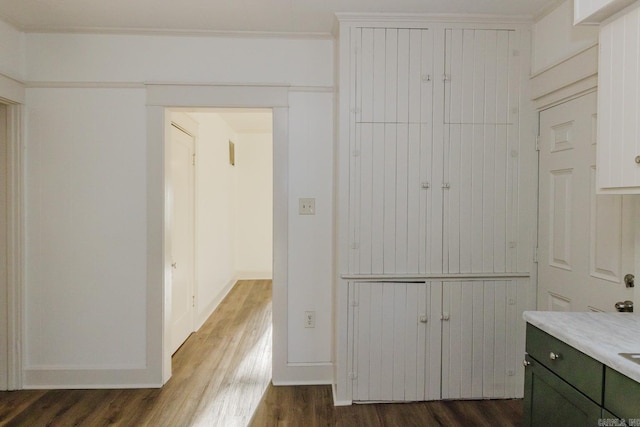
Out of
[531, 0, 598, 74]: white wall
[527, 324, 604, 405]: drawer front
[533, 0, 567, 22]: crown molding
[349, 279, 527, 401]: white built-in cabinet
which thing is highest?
[533, 0, 567, 22]: crown molding

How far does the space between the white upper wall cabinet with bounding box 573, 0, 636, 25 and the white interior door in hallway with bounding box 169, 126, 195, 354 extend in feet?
9.05

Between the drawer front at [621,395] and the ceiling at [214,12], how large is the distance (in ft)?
6.70

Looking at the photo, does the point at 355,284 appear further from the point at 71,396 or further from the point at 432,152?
the point at 71,396

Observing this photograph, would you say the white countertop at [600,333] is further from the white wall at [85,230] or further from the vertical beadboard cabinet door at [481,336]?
the white wall at [85,230]

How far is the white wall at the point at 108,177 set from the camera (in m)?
2.59

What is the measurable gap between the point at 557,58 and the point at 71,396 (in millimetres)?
3746

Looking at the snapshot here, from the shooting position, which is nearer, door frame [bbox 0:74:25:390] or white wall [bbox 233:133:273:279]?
door frame [bbox 0:74:25:390]

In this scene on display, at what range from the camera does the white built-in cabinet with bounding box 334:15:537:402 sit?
2357 mm

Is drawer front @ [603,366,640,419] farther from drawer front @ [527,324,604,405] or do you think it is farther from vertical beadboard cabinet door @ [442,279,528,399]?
vertical beadboard cabinet door @ [442,279,528,399]

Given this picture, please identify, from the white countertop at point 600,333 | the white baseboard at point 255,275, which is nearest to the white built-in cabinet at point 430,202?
the white countertop at point 600,333

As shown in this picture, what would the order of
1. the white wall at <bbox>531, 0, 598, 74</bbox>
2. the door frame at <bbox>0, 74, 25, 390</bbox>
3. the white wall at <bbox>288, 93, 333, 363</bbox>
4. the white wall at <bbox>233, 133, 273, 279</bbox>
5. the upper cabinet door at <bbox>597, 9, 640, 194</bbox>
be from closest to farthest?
the upper cabinet door at <bbox>597, 9, 640, 194</bbox>
the white wall at <bbox>531, 0, 598, 74</bbox>
the door frame at <bbox>0, 74, 25, 390</bbox>
the white wall at <bbox>288, 93, 333, 363</bbox>
the white wall at <bbox>233, 133, 273, 279</bbox>

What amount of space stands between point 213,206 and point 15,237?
218 centimetres

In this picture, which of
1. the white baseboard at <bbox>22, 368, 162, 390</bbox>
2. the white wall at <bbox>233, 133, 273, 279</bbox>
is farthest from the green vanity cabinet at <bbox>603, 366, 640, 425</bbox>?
the white wall at <bbox>233, 133, 273, 279</bbox>

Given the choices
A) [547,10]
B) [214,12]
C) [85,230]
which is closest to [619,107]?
[547,10]
